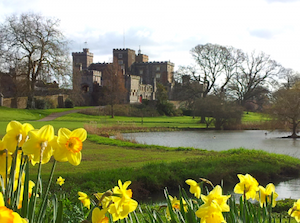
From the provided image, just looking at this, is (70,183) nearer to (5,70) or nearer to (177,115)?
(5,70)

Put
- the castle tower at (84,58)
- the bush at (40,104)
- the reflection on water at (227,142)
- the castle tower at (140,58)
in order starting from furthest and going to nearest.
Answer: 1. the castle tower at (140,58)
2. the castle tower at (84,58)
3. the bush at (40,104)
4. the reflection on water at (227,142)

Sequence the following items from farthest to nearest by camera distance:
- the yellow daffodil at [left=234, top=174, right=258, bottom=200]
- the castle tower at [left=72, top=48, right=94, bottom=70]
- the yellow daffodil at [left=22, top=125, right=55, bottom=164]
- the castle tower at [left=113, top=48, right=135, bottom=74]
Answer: the castle tower at [left=113, top=48, right=135, bottom=74] → the castle tower at [left=72, top=48, right=94, bottom=70] → the yellow daffodil at [left=234, top=174, right=258, bottom=200] → the yellow daffodil at [left=22, top=125, right=55, bottom=164]

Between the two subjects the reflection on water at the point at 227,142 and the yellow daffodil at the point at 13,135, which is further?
the reflection on water at the point at 227,142

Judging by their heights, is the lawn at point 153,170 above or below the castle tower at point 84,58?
below

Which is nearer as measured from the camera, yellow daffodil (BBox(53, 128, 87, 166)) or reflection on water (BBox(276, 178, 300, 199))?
yellow daffodil (BBox(53, 128, 87, 166))

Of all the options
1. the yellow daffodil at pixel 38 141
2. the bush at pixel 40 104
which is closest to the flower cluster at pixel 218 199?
the yellow daffodil at pixel 38 141

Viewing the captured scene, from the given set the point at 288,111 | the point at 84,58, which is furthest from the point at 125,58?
the point at 288,111

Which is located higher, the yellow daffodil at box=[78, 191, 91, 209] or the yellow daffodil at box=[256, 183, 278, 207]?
the yellow daffodil at box=[256, 183, 278, 207]

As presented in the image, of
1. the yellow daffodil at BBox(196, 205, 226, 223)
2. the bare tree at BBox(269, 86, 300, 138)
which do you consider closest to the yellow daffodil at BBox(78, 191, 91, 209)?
the yellow daffodil at BBox(196, 205, 226, 223)

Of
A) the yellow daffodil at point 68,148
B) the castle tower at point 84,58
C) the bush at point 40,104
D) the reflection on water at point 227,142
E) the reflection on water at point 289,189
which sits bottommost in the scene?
the reflection on water at point 227,142

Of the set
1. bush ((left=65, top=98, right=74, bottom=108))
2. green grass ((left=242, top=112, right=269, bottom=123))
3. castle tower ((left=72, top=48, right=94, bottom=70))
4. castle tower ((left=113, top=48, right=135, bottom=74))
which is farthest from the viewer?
castle tower ((left=113, top=48, right=135, bottom=74))

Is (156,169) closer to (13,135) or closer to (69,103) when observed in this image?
(13,135)

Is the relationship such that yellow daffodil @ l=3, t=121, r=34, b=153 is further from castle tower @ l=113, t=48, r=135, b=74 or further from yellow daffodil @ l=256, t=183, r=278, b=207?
castle tower @ l=113, t=48, r=135, b=74

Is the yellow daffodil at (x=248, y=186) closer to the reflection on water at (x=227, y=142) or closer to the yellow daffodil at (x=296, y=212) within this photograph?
the yellow daffodil at (x=296, y=212)
